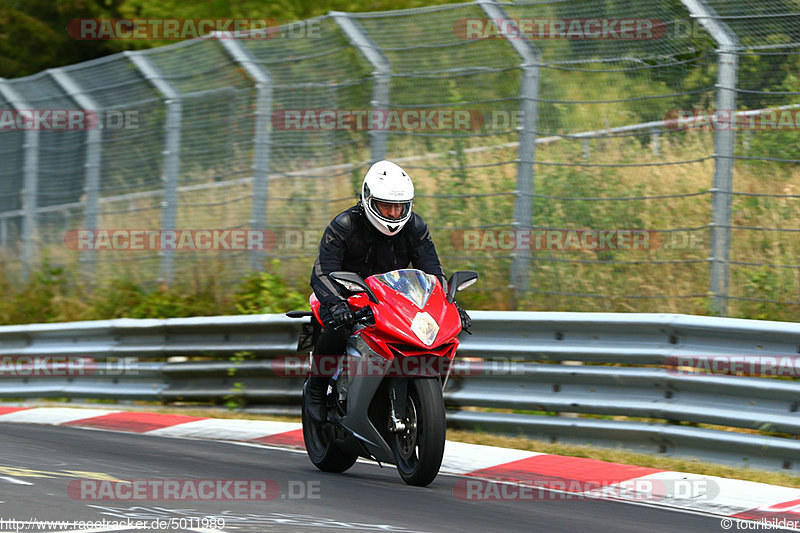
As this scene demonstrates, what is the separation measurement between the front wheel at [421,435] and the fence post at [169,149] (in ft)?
22.2

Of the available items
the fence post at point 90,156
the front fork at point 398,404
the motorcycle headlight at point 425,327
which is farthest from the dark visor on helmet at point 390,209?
the fence post at point 90,156

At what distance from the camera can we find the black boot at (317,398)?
25.6 feet

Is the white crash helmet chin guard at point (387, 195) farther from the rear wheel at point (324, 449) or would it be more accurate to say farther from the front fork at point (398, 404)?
the rear wheel at point (324, 449)

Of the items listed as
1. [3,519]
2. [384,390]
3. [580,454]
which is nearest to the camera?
[3,519]

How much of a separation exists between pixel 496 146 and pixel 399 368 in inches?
161

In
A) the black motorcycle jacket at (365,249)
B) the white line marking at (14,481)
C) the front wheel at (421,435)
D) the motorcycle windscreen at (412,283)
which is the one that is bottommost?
the white line marking at (14,481)

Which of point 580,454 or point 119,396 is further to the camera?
point 119,396

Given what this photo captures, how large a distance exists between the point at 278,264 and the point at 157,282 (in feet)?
6.11

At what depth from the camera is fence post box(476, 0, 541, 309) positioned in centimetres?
1038

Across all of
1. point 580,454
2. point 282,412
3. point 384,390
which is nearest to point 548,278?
point 580,454

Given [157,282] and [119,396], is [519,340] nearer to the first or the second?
[119,396]

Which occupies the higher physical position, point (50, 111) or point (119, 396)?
point (50, 111)

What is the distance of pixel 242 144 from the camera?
1271 centimetres

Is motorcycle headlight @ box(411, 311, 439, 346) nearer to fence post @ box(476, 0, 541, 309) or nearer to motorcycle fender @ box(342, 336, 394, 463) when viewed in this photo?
motorcycle fender @ box(342, 336, 394, 463)
